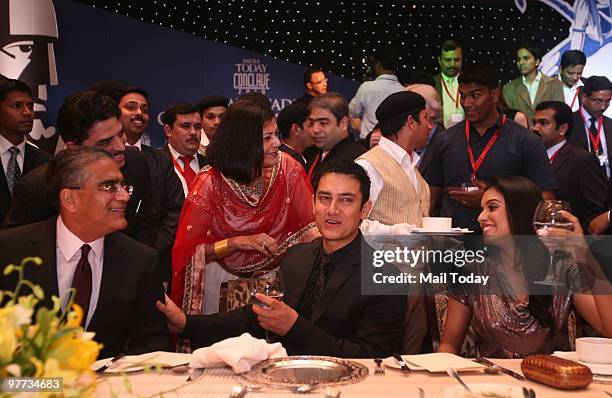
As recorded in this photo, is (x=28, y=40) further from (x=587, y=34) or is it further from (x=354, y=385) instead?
(x=587, y=34)

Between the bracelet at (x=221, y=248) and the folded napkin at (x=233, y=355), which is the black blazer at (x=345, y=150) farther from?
the folded napkin at (x=233, y=355)

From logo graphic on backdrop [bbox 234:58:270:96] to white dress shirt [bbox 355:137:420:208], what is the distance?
4.79 m

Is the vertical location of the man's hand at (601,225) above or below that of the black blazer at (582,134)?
below

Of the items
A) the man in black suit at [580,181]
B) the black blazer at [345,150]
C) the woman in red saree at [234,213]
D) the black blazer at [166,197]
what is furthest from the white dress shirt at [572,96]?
the woman in red saree at [234,213]

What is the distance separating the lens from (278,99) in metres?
8.48

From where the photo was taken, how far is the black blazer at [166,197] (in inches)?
185

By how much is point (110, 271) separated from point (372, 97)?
4503 millimetres

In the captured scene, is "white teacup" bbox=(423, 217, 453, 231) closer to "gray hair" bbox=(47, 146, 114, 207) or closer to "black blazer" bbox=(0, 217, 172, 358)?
"black blazer" bbox=(0, 217, 172, 358)

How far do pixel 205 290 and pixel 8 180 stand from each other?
154 cm

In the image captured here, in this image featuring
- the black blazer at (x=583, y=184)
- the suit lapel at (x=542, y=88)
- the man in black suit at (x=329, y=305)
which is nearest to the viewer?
the man in black suit at (x=329, y=305)

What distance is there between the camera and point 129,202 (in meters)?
3.39

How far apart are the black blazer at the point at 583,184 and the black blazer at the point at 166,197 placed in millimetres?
2850

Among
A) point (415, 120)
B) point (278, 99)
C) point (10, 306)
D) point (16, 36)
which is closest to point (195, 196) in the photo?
point (415, 120)

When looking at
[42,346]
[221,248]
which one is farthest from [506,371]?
[221,248]
